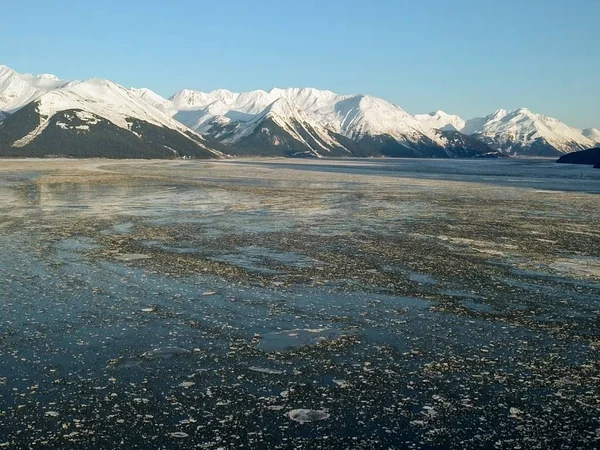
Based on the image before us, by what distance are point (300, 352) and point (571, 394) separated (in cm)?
473

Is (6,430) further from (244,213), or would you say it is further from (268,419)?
(244,213)

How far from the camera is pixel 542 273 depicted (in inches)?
733

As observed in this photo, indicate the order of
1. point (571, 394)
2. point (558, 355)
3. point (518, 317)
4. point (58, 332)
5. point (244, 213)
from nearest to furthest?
point (571, 394)
point (558, 355)
point (58, 332)
point (518, 317)
point (244, 213)

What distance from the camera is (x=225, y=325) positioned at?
42.4 ft

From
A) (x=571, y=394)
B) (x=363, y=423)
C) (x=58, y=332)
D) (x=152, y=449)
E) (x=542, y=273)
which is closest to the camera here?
(x=152, y=449)

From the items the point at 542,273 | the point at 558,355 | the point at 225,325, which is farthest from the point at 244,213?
the point at 558,355

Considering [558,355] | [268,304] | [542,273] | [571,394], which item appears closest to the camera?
[571,394]

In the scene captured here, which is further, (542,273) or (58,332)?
(542,273)

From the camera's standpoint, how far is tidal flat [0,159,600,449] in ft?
27.0

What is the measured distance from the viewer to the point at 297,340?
12023mm

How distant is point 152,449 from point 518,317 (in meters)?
9.38

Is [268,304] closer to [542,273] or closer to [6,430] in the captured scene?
[6,430]

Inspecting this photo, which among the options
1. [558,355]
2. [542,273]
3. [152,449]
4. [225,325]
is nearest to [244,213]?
[542,273]

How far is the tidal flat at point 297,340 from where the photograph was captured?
824cm
